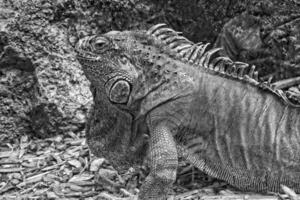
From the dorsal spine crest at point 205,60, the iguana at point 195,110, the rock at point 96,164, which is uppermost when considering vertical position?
the dorsal spine crest at point 205,60

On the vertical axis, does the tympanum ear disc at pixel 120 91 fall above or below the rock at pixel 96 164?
above

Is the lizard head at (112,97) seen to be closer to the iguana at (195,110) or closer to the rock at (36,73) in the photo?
the iguana at (195,110)

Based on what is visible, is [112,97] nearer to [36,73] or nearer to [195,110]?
[195,110]

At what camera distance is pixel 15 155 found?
234 inches

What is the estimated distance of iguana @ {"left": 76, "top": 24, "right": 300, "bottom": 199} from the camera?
4.14 metres

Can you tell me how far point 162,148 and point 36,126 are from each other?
2.63m

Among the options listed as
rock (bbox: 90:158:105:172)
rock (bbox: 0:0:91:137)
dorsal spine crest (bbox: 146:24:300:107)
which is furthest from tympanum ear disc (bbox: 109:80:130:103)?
rock (bbox: 0:0:91:137)

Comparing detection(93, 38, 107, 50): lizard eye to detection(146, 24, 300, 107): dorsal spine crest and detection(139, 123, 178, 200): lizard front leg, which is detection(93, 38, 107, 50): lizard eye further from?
detection(139, 123, 178, 200): lizard front leg

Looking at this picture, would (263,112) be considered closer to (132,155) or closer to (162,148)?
(162,148)

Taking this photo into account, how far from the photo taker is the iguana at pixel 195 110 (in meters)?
4.14

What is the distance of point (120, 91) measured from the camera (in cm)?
430

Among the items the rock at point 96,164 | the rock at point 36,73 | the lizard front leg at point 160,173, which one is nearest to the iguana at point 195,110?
the lizard front leg at point 160,173

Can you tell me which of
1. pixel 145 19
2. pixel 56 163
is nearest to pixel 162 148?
pixel 56 163

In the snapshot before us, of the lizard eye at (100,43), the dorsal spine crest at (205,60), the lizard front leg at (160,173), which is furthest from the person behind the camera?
the lizard eye at (100,43)
